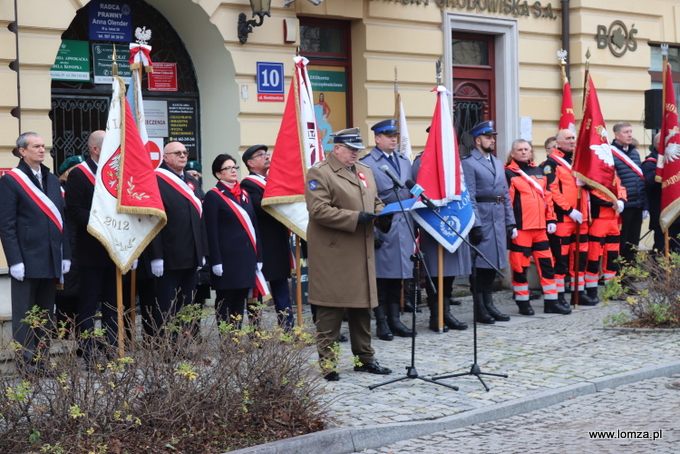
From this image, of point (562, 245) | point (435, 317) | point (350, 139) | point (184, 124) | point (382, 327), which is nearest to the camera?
point (350, 139)

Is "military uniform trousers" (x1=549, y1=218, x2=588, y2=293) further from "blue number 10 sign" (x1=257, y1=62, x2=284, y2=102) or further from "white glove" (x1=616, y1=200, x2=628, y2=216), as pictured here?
"blue number 10 sign" (x1=257, y1=62, x2=284, y2=102)

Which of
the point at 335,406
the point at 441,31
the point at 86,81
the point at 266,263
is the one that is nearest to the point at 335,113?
the point at 441,31

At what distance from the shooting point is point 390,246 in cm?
973

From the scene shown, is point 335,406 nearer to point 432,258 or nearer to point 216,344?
point 216,344

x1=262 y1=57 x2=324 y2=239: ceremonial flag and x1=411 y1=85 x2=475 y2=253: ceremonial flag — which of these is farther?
x1=411 y1=85 x2=475 y2=253: ceremonial flag

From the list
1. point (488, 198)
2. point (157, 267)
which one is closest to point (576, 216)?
point (488, 198)

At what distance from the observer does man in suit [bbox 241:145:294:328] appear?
8984 mm

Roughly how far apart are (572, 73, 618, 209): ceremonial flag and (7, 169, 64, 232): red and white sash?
Result: 6.20 meters

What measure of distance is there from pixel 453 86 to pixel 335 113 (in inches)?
80.6

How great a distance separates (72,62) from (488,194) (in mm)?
4839

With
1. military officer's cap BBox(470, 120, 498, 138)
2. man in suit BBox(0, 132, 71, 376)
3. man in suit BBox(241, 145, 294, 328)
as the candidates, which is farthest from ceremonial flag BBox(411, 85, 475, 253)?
man in suit BBox(0, 132, 71, 376)

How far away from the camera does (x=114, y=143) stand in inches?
323

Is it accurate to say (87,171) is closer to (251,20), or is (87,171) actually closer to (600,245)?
(251,20)

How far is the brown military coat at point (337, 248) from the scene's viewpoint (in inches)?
298
